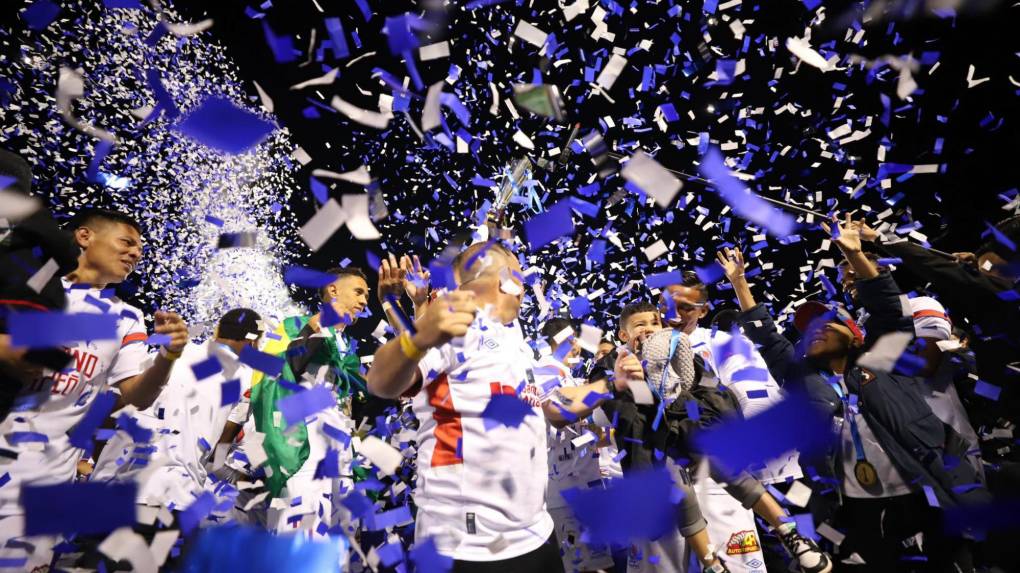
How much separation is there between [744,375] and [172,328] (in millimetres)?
3468

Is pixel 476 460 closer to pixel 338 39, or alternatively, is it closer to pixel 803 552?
pixel 803 552

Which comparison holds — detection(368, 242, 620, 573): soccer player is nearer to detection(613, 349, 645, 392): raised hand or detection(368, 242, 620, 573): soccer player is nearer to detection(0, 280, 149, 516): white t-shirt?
detection(613, 349, 645, 392): raised hand

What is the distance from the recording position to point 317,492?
4.40 metres

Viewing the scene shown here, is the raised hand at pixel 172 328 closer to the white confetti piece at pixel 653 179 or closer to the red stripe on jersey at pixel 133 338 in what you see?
the red stripe on jersey at pixel 133 338

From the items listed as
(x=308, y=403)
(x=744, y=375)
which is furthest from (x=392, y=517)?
(x=744, y=375)

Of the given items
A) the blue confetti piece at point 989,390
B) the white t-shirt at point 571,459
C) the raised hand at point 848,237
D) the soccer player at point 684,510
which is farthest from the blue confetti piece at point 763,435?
the white t-shirt at point 571,459

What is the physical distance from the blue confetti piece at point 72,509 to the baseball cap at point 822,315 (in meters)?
4.31

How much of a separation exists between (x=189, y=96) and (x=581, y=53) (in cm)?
984

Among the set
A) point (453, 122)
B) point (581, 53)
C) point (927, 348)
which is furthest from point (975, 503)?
point (453, 122)

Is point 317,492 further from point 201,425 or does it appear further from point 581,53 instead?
point 581,53

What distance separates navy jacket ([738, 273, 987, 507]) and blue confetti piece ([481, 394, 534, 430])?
2.31 m

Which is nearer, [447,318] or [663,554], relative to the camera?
[447,318]

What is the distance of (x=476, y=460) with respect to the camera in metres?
2.20

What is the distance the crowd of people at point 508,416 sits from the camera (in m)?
2.24
